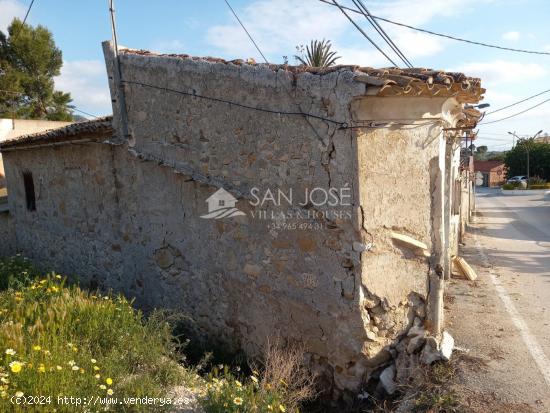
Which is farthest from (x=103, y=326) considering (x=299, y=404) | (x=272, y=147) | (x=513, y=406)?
(x=513, y=406)

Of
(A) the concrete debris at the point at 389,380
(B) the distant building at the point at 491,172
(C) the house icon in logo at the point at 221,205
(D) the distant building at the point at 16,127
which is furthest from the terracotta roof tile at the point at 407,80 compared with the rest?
(B) the distant building at the point at 491,172

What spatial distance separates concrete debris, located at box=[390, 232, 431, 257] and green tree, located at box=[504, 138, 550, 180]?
158 feet

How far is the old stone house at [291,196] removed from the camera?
4.46 m

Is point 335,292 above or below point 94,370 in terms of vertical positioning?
above

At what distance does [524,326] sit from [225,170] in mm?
4558

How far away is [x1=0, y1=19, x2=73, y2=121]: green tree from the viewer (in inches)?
921

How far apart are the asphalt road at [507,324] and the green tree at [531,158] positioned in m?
40.3

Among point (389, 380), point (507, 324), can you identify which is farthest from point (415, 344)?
point (507, 324)

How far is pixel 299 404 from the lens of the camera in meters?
4.53

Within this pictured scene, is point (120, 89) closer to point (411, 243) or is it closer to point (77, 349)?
point (77, 349)

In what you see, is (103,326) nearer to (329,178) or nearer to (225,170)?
(225,170)

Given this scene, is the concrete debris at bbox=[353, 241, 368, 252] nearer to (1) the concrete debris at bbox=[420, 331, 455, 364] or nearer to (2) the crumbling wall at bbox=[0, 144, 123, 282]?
(1) the concrete debris at bbox=[420, 331, 455, 364]

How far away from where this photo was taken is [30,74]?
24.6 meters

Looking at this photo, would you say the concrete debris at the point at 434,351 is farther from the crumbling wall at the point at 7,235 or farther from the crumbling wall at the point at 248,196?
the crumbling wall at the point at 7,235
